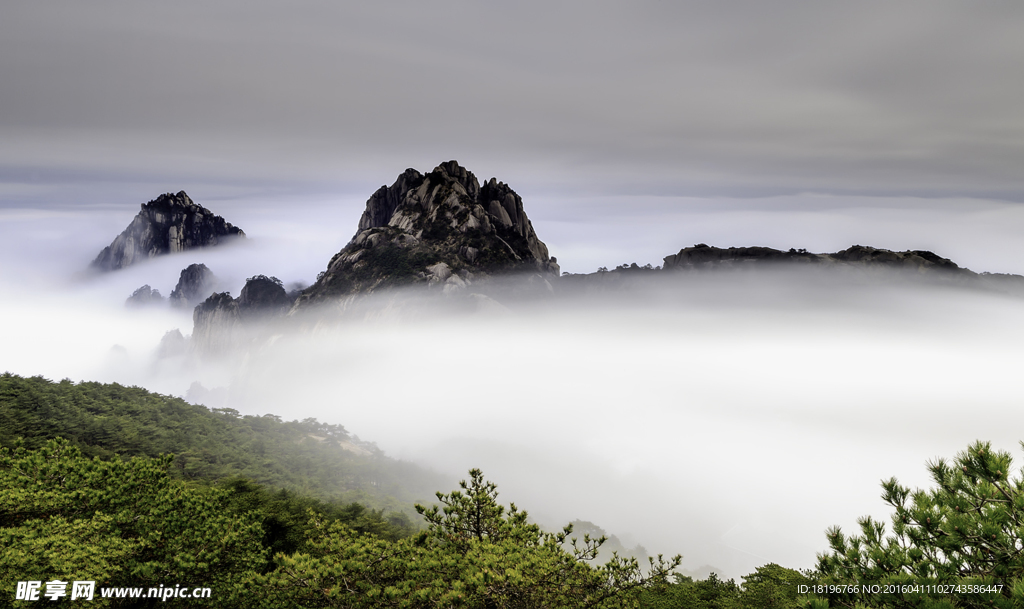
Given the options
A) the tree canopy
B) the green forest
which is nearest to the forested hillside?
the green forest

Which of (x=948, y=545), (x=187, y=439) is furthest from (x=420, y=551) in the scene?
(x=187, y=439)

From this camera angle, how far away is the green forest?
Answer: 9609mm

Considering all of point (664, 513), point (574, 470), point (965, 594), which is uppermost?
point (965, 594)

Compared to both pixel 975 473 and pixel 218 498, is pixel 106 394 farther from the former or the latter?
pixel 975 473

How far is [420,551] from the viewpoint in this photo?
47.0 feet

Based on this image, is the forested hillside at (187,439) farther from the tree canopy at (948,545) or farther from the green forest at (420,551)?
the tree canopy at (948,545)

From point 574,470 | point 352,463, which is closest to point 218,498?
point 352,463

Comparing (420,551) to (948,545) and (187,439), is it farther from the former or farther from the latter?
(187,439)

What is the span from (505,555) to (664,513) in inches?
7412

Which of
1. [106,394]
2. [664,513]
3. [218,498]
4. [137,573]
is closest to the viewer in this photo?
[137,573]

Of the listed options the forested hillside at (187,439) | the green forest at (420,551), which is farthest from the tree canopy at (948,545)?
the forested hillside at (187,439)

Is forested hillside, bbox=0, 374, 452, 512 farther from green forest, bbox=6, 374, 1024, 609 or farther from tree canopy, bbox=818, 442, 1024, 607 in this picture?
tree canopy, bbox=818, 442, 1024, 607

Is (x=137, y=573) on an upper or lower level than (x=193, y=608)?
upper

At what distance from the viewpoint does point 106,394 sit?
4078 centimetres
